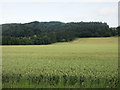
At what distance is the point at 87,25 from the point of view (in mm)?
86625

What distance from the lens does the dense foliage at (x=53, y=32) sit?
7344cm

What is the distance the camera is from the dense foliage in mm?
73438

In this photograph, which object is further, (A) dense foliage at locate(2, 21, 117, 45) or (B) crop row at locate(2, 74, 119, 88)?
(A) dense foliage at locate(2, 21, 117, 45)

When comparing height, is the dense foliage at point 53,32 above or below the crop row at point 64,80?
above

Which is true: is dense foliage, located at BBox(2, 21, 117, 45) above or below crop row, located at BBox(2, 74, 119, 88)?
above

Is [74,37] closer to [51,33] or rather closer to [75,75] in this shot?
[51,33]

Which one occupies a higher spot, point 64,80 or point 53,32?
point 53,32

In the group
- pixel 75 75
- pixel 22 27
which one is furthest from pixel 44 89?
pixel 22 27

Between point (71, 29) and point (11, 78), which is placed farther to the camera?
point (71, 29)

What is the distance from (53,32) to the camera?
79.8 meters

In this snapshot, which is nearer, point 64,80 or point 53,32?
point 64,80

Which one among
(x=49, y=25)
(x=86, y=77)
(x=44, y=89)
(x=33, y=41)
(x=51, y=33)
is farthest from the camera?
(x=49, y=25)

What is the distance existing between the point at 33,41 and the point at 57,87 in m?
65.6

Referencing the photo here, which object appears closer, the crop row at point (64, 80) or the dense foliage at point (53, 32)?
the crop row at point (64, 80)
